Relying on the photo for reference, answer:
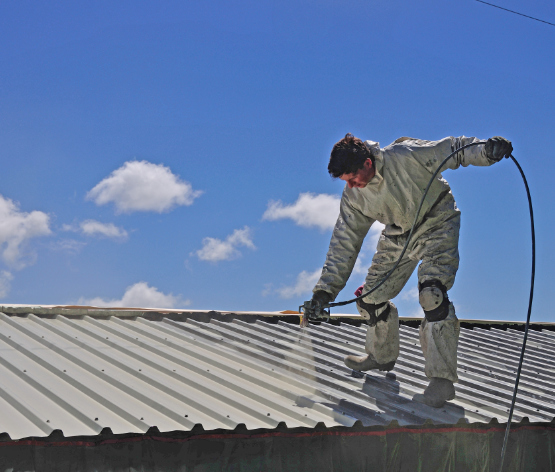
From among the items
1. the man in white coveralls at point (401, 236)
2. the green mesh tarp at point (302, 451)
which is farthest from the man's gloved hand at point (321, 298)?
the green mesh tarp at point (302, 451)

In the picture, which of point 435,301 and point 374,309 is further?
point 374,309

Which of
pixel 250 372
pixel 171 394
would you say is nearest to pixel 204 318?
pixel 250 372

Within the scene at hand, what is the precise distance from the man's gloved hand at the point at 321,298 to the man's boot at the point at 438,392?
37.6 inches

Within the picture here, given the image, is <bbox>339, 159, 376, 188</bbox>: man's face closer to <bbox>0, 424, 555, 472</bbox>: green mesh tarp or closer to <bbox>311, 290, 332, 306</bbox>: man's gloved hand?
<bbox>311, 290, 332, 306</bbox>: man's gloved hand

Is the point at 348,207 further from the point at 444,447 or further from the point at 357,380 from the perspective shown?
the point at 444,447

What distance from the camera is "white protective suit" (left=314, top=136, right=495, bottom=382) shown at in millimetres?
4520

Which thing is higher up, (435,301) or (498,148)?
(498,148)

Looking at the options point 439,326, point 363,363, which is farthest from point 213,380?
point 439,326

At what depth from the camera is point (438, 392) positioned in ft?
14.5

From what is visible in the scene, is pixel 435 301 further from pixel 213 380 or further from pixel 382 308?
pixel 213 380

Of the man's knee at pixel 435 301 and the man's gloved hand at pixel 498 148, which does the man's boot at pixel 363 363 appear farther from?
the man's gloved hand at pixel 498 148

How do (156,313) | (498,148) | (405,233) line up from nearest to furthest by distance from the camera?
(498,148) → (405,233) → (156,313)

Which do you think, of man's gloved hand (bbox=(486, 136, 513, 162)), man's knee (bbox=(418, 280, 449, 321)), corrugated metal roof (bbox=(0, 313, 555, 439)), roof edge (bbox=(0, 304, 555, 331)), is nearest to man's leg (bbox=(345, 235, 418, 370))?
corrugated metal roof (bbox=(0, 313, 555, 439))

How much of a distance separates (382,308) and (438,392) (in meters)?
0.87
